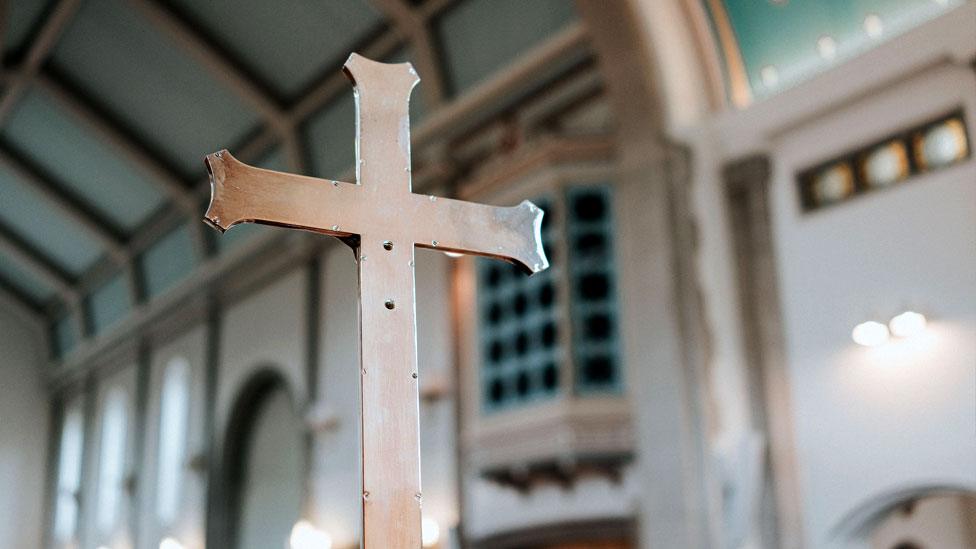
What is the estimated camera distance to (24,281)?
15539mm

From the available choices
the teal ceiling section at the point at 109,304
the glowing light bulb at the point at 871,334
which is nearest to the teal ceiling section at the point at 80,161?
the teal ceiling section at the point at 109,304

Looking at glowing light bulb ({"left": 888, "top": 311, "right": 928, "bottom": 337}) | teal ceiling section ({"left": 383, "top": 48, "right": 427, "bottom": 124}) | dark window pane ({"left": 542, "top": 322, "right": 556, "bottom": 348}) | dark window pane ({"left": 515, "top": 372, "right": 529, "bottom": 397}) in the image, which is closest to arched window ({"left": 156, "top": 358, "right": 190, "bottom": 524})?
teal ceiling section ({"left": 383, "top": 48, "right": 427, "bottom": 124})

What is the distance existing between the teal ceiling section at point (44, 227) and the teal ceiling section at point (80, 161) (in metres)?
0.37

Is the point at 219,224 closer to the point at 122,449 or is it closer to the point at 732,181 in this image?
the point at 732,181

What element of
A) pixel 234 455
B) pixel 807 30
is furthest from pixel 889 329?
pixel 234 455

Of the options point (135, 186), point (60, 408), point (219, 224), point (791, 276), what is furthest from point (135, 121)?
point (219, 224)

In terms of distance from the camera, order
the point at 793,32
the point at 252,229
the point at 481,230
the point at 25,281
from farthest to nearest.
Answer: the point at 25,281, the point at 252,229, the point at 793,32, the point at 481,230

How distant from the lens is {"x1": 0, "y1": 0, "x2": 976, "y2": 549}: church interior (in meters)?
6.95

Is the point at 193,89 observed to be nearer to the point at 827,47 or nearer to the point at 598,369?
the point at 598,369

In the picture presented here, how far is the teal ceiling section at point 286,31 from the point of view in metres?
10.9

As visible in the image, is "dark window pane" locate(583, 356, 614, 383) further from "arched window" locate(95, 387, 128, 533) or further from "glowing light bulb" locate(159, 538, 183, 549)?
"arched window" locate(95, 387, 128, 533)

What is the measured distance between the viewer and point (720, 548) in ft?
24.3

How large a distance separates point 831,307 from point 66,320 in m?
11.8

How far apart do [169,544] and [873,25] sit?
958cm
